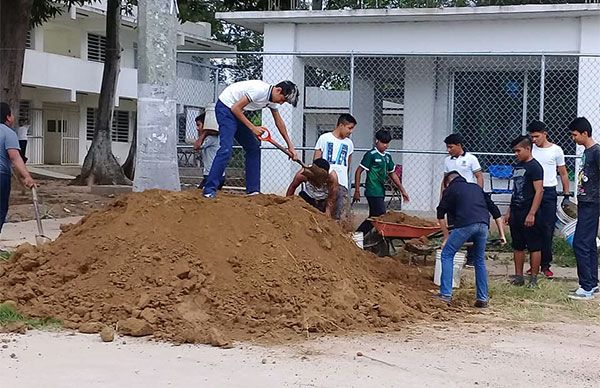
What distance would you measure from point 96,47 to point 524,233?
2971 cm

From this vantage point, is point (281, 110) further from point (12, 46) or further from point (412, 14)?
point (12, 46)

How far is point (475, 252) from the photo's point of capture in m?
8.58

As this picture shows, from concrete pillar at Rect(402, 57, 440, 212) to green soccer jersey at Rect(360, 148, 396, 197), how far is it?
492cm

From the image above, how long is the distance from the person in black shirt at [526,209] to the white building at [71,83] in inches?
913

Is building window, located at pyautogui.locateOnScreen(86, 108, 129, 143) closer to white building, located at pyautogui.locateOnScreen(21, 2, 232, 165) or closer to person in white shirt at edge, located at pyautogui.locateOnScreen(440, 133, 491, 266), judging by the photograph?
white building, located at pyautogui.locateOnScreen(21, 2, 232, 165)

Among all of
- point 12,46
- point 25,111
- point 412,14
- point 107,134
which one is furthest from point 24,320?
point 25,111

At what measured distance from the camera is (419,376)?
5.98 m

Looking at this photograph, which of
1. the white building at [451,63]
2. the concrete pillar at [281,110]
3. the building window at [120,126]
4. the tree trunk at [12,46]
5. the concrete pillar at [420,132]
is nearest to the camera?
the white building at [451,63]

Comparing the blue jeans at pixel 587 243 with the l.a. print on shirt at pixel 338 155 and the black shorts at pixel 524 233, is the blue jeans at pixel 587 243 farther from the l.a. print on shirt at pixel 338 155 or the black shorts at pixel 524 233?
the l.a. print on shirt at pixel 338 155

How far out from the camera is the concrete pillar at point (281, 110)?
15500 mm

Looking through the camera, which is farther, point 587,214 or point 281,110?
point 281,110

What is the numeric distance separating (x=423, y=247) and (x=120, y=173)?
1332cm

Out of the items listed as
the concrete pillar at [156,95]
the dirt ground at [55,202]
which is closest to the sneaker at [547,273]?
the concrete pillar at [156,95]

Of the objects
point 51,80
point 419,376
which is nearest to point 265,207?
point 419,376
